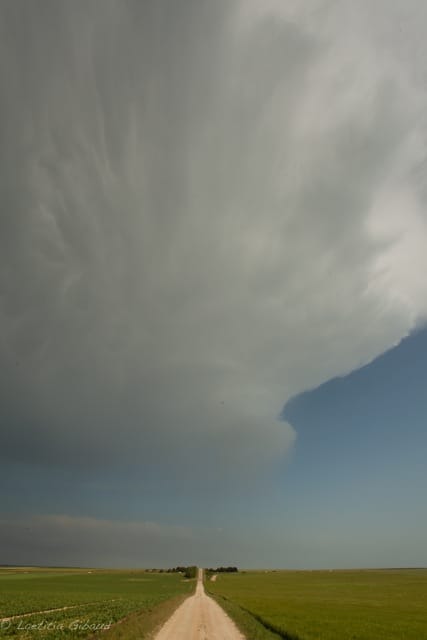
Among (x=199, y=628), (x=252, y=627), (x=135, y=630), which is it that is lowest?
(x=252, y=627)

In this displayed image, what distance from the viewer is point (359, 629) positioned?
3441 centimetres

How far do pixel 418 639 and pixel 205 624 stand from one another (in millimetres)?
16874

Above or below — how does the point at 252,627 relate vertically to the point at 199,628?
below

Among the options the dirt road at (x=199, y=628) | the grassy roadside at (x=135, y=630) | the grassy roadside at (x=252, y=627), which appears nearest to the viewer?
the grassy roadside at (x=135, y=630)

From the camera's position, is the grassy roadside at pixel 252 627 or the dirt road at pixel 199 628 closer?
the dirt road at pixel 199 628

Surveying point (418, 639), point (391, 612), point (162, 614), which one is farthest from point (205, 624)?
point (391, 612)

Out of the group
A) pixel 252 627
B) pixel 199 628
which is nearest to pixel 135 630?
pixel 199 628

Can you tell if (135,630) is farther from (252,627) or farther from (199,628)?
(252,627)

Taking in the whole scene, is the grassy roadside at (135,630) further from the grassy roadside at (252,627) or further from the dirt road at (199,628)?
the grassy roadside at (252,627)

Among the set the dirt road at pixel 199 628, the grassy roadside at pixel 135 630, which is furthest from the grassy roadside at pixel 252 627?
the grassy roadside at pixel 135 630

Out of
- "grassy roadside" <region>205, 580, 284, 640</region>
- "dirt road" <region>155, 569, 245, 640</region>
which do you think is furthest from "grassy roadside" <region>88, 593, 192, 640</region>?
"grassy roadside" <region>205, 580, 284, 640</region>

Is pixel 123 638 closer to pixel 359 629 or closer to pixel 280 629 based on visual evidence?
pixel 280 629

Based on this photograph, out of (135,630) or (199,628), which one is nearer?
(135,630)

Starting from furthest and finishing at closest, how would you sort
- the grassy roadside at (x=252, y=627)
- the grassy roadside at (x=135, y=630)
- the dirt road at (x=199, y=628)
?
the grassy roadside at (x=252, y=627) → the dirt road at (x=199, y=628) → the grassy roadside at (x=135, y=630)
